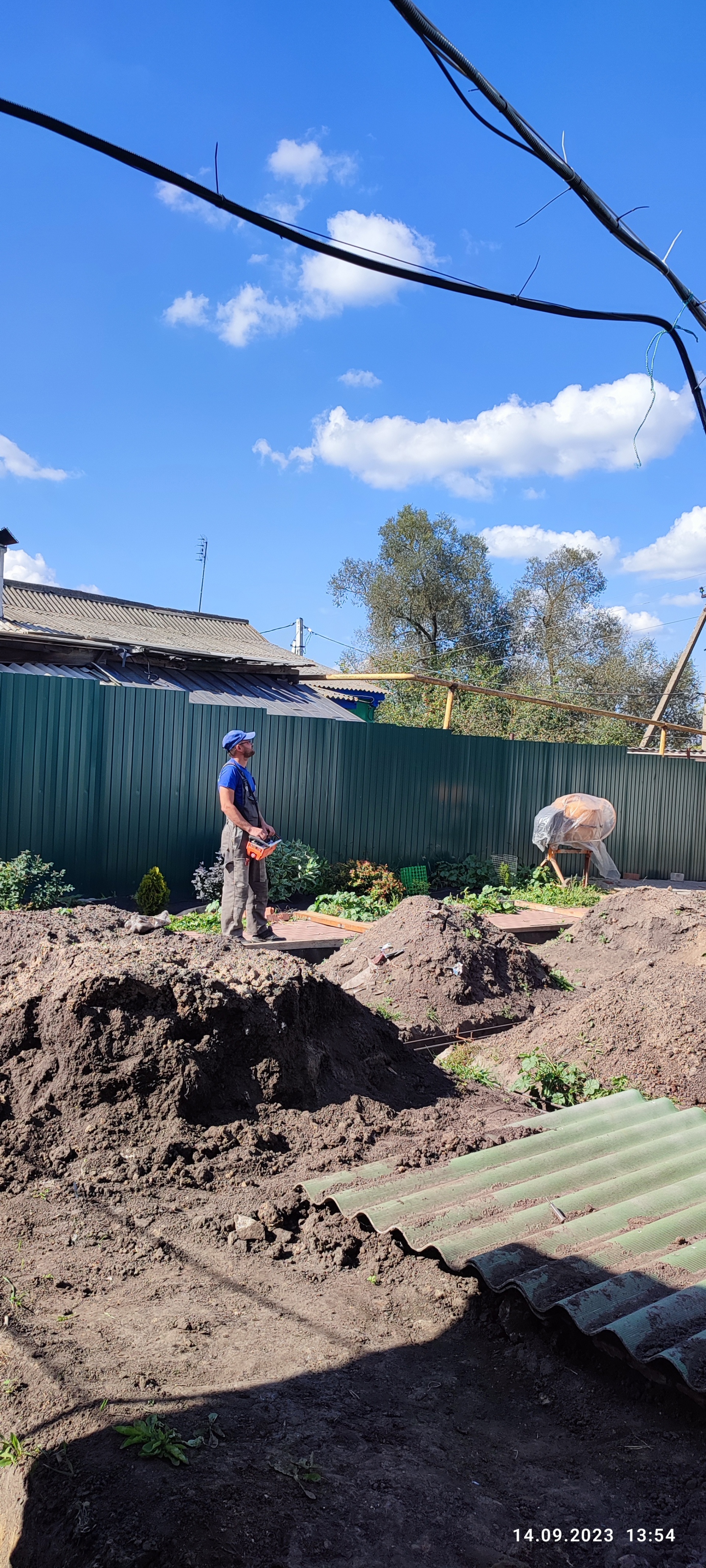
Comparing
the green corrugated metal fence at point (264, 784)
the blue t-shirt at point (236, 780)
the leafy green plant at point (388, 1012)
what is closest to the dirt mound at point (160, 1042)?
the leafy green plant at point (388, 1012)

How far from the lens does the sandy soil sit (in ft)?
7.25

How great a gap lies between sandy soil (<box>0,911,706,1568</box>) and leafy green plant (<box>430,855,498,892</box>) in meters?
7.18

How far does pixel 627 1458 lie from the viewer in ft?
8.38

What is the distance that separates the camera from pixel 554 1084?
5.67 metres

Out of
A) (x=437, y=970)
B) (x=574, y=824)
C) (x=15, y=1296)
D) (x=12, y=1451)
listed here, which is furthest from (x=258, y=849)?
(x=574, y=824)

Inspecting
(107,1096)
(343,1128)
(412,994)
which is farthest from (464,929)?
(107,1096)

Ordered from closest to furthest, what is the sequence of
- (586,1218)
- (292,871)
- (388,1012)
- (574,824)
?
(586,1218), (388,1012), (292,871), (574,824)

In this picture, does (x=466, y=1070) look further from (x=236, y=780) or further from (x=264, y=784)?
(x=264, y=784)

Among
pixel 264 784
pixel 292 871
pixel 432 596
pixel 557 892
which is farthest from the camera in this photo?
pixel 432 596

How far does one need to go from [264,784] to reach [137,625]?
987 cm

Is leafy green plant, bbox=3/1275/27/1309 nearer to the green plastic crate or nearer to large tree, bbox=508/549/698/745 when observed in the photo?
the green plastic crate

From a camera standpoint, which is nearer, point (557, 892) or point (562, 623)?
point (557, 892)

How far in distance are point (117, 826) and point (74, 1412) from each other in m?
7.50

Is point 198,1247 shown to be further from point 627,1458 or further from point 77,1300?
point 627,1458
